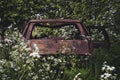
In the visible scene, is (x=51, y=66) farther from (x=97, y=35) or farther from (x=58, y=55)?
(x=97, y=35)

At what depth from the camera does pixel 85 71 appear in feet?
26.4

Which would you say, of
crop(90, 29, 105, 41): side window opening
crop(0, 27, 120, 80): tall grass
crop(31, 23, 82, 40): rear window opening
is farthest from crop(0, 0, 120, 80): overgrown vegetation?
crop(31, 23, 82, 40): rear window opening

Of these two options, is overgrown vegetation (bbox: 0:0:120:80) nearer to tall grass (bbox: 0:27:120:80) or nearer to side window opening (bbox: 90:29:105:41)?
tall grass (bbox: 0:27:120:80)

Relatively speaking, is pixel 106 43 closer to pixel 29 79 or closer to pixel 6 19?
pixel 29 79

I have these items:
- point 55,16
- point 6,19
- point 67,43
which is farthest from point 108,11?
point 67,43

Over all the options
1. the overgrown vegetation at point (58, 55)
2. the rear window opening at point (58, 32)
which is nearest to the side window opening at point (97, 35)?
the overgrown vegetation at point (58, 55)

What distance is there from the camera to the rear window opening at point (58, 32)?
10.8 m

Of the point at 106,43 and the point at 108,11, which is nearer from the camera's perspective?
the point at 106,43

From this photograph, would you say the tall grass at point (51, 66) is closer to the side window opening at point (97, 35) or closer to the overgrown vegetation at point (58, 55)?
the overgrown vegetation at point (58, 55)

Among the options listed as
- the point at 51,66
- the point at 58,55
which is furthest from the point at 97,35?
the point at 51,66

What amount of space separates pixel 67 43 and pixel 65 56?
0.47 meters

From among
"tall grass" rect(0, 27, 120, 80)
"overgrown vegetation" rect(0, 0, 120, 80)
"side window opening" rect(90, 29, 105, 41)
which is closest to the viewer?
"tall grass" rect(0, 27, 120, 80)

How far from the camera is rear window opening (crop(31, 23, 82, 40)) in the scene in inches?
426

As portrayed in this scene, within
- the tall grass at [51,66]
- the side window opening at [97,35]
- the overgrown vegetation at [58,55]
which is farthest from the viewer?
the side window opening at [97,35]
